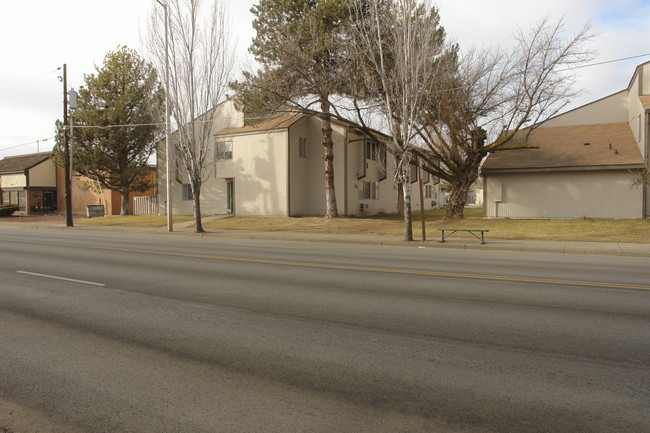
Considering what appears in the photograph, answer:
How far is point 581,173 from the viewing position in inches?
1027

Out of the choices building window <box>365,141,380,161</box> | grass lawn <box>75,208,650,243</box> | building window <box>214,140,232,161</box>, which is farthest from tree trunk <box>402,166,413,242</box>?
building window <box>214,140,232,161</box>

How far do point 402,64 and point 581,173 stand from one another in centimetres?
1446

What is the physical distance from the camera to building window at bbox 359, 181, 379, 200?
32.0 m

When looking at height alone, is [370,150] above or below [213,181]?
above

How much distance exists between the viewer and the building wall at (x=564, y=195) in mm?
25312

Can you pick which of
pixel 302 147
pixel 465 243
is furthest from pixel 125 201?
pixel 465 243

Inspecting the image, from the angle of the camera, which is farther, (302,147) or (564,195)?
(302,147)

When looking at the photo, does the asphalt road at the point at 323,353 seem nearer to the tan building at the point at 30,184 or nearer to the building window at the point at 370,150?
the building window at the point at 370,150

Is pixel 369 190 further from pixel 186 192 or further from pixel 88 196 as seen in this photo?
pixel 88 196

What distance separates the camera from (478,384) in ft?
13.1

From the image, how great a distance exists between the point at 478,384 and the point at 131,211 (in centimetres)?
3798

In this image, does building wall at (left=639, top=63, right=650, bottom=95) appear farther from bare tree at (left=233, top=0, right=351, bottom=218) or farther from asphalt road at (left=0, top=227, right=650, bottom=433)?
asphalt road at (left=0, top=227, right=650, bottom=433)

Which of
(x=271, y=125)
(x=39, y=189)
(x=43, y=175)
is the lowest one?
(x=39, y=189)

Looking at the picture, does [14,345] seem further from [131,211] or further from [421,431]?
[131,211]
